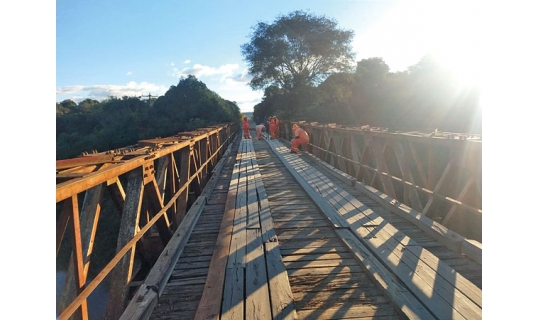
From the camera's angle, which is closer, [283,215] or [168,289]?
[168,289]

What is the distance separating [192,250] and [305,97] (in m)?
32.4

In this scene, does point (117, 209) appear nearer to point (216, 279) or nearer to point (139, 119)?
point (216, 279)

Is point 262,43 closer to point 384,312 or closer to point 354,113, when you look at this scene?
point 354,113

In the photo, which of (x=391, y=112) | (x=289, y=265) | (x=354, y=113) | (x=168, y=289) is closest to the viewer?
(x=168, y=289)

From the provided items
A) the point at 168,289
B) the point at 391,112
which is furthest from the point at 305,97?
the point at 168,289

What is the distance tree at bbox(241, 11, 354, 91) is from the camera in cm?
3450

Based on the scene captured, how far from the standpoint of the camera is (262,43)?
34906mm

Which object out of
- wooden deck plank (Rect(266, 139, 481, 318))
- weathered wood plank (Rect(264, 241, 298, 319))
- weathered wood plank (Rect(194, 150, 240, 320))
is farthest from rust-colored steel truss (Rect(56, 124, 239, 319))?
wooden deck plank (Rect(266, 139, 481, 318))

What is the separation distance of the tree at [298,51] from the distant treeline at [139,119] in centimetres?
721

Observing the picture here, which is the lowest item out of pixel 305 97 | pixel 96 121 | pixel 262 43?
pixel 96 121

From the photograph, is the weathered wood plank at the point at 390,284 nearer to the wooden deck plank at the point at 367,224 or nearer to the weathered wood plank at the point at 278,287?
the wooden deck plank at the point at 367,224

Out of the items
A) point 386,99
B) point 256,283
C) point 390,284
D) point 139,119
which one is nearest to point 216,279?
point 256,283

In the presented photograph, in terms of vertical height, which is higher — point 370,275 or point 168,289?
point 370,275

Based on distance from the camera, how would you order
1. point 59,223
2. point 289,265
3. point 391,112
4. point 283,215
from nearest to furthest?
point 59,223
point 289,265
point 283,215
point 391,112
